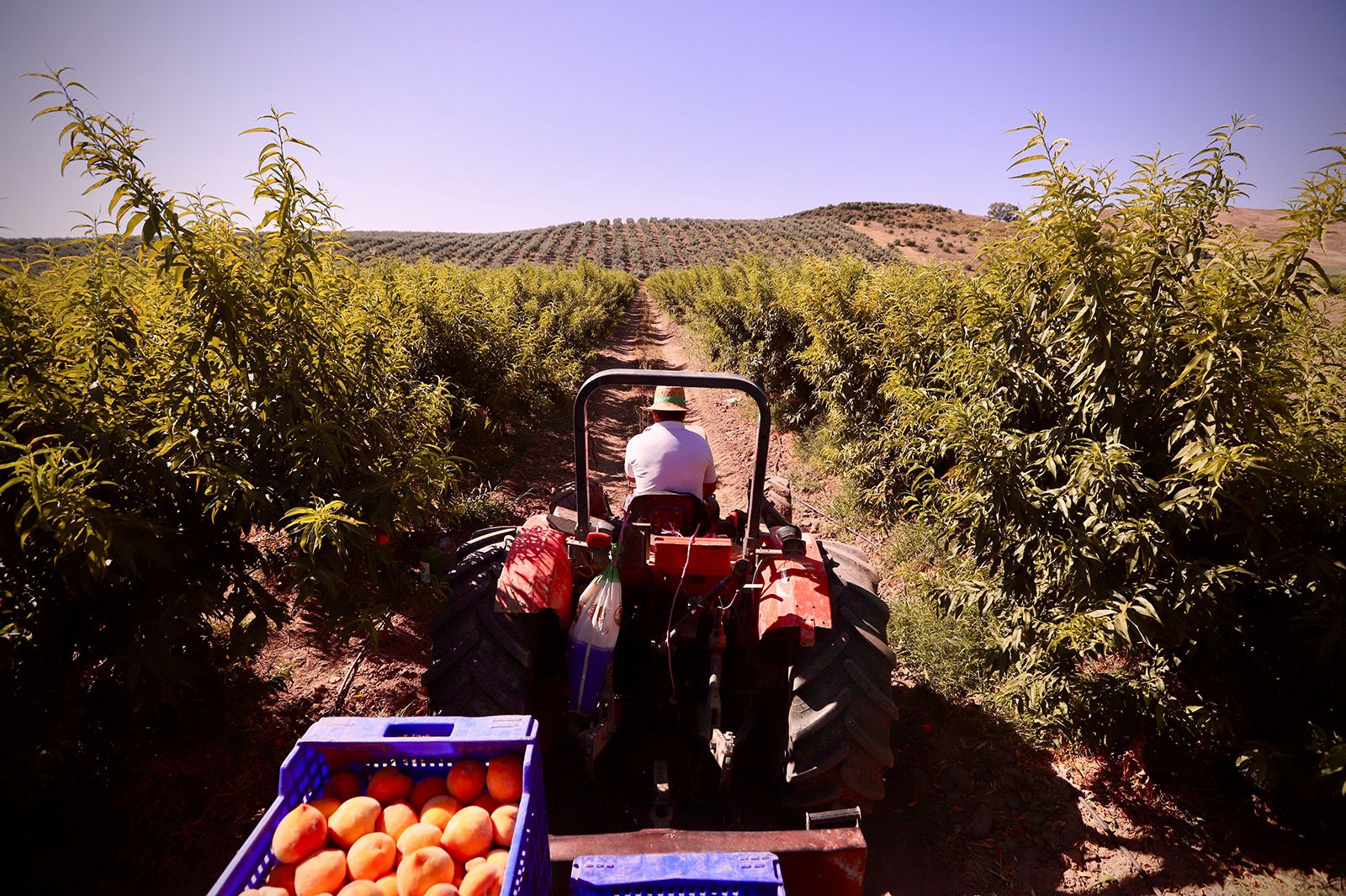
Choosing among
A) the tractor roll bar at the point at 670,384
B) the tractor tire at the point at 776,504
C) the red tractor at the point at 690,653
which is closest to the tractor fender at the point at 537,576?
the red tractor at the point at 690,653


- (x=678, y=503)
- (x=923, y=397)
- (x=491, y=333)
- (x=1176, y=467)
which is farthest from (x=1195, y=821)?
(x=491, y=333)

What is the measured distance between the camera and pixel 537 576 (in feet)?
8.55

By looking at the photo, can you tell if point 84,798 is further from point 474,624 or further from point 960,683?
point 960,683

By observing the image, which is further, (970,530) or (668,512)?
(970,530)

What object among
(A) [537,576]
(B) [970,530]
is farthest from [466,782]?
(B) [970,530]

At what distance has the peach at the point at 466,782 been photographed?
1675 millimetres

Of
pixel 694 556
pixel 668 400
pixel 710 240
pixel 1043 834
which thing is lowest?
pixel 1043 834

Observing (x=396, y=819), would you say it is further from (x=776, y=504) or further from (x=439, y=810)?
(x=776, y=504)

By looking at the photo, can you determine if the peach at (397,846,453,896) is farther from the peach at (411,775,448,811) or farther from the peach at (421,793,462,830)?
the peach at (411,775,448,811)

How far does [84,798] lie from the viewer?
2471 millimetres

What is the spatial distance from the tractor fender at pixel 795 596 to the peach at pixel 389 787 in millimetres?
1457

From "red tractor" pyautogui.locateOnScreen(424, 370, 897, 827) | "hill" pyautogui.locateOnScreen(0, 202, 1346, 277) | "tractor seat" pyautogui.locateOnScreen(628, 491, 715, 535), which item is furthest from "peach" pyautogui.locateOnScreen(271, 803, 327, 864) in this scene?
"hill" pyautogui.locateOnScreen(0, 202, 1346, 277)

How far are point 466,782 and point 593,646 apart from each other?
723 millimetres

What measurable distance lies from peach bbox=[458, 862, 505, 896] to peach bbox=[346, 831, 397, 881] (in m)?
0.23
